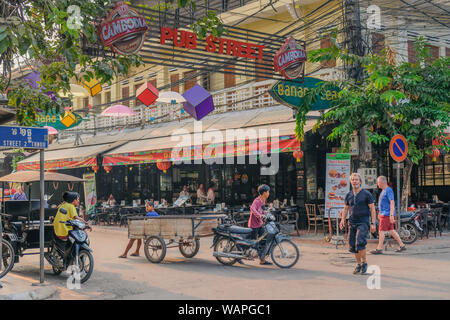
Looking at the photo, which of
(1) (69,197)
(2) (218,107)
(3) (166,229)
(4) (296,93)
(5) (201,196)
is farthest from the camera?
(2) (218,107)

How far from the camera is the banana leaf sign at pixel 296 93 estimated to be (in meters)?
14.6

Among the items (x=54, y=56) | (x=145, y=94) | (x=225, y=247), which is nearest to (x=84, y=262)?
(x=225, y=247)

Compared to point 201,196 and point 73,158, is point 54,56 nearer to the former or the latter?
point 201,196

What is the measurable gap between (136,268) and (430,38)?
1562 cm

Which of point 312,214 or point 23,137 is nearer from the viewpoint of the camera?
point 23,137

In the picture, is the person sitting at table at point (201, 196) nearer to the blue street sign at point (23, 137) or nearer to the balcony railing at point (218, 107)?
the balcony railing at point (218, 107)

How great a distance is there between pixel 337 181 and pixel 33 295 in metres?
9.21

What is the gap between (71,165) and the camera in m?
25.6

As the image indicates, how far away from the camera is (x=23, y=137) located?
27.8ft

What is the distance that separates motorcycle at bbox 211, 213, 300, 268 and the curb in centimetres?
371

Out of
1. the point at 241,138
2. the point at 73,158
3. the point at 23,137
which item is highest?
the point at 241,138

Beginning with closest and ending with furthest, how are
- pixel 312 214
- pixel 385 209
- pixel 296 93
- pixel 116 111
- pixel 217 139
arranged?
pixel 385 209
pixel 296 93
pixel 312 214
pixel 217 139
pixel 116 111

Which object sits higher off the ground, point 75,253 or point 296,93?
point 296,93
